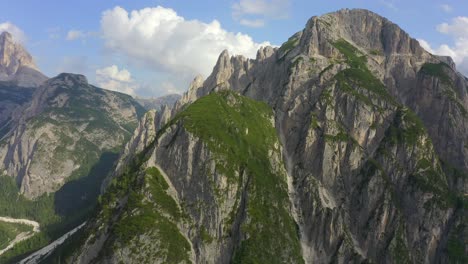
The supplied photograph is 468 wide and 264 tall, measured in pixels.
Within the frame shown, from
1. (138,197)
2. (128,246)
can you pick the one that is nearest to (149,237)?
(128,246)

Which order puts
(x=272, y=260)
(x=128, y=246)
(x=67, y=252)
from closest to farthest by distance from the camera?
1. (x=128, y=246)
2. (x=67, y=252)
3. (x=272, y=260)

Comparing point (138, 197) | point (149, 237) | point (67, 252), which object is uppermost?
point (138, 197)

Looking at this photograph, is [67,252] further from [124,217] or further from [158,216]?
[158,216]

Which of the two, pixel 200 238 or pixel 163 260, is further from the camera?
pixel 200 238

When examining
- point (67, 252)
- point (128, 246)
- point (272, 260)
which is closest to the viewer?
point (128, 246)

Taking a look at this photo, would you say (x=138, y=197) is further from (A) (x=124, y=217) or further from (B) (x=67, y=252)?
(B) (x=67, y=252)

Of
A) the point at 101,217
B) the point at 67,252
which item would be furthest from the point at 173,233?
the point at 67,252

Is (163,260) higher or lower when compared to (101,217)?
lower

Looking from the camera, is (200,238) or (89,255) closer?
(89,255)

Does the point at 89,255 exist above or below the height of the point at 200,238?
below
